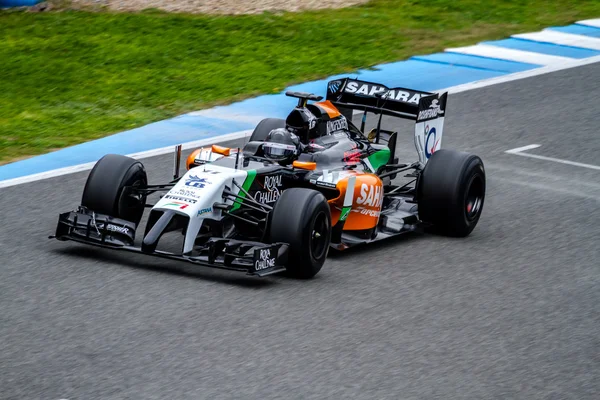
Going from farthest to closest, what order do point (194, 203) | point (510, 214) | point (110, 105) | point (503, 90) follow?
point (503, 90) < point (110, 105) < point (510, 214) < point (194, 203)

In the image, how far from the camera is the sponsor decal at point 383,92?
975cm

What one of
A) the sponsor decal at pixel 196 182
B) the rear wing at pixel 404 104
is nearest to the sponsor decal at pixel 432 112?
the rear wing at pixel 404 104

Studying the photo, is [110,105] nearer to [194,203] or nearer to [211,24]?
[211,24]

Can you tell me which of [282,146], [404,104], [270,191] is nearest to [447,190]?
[404,104]

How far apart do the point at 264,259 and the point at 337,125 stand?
227 cm

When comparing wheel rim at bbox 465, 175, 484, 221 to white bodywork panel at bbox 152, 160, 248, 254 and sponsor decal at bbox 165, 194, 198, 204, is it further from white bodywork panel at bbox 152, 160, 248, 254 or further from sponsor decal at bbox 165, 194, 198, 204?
sponsor decal at bbox 165, 194, 198, 204

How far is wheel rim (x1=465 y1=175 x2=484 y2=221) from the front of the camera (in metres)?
9.12

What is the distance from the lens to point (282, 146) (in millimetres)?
8539

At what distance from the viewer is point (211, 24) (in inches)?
651

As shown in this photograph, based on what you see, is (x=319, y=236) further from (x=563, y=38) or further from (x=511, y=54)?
(x=563, y=38)

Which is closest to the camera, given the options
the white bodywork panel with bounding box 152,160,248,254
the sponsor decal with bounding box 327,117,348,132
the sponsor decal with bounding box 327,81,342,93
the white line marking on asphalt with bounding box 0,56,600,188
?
the white bodywork panel with bounding box 152,160,248,254

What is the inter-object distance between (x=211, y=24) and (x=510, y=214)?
26.1 ft

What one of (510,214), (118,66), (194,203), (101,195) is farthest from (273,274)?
(118,66)

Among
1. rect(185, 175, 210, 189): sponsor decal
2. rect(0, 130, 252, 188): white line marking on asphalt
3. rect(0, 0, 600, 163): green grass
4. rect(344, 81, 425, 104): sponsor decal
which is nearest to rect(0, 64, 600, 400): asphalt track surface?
rect(0, 130, 252, 188): white line marking on asphalt
